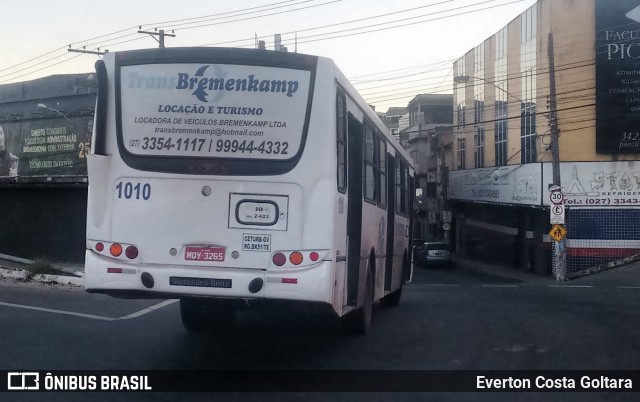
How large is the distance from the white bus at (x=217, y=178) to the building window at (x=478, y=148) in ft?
139

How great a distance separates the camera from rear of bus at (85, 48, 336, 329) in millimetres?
8242

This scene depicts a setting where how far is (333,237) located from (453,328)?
479 cm

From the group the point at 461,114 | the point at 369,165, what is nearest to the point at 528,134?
the point at 461,114

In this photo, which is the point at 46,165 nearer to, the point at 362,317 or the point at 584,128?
the point at 584,128

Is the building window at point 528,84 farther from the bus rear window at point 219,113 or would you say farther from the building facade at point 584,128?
→ the bus rear window at point 219,113

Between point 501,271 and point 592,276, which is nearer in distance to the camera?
point 592,276

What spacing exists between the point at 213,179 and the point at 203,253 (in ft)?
2.63

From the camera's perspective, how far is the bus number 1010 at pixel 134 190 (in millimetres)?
8523

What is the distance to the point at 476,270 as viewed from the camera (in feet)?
144

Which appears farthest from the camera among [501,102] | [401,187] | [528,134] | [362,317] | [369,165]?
[501,102]

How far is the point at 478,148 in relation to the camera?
51.2 meters

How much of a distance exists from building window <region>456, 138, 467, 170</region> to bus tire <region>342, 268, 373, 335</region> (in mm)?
44311

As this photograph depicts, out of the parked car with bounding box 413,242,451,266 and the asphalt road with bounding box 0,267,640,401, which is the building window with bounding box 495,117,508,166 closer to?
the parked car with bounding box 413,242,451,266

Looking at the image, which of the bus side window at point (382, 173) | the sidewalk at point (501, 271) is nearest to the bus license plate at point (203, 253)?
the bus side window at point (382, 173)
